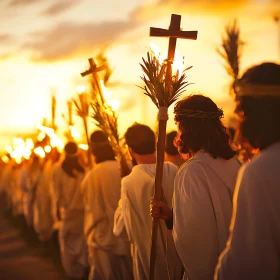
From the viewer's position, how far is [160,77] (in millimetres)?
4555

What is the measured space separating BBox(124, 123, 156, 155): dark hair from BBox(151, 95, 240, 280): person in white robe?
1502mm

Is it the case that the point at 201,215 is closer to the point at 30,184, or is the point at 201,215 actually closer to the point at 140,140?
the point at 140,140

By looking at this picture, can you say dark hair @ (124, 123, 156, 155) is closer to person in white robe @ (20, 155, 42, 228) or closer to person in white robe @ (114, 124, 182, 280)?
person in white robe @ (114, 124, 182, 280)

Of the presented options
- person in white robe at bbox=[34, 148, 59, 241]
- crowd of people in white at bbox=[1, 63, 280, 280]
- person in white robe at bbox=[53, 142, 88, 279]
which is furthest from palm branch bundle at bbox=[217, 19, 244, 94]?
person in white robe at bbox=[34, 148, 59, 241]

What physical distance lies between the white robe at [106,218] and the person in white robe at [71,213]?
9.05ft

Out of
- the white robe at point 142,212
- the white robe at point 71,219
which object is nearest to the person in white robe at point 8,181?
the white robe at point 71,219

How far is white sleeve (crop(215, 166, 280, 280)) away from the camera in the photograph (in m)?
2.60

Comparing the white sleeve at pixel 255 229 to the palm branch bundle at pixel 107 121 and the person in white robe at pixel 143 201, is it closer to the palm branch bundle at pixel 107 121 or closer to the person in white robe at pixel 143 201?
the person in white robe at pixel 143 201

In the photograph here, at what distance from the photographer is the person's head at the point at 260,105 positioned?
2.72 metres

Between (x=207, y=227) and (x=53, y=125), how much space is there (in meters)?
12.3

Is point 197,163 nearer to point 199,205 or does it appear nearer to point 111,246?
point 199,205

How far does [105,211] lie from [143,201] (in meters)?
2.25

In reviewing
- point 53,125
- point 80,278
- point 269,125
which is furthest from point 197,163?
point 53,125

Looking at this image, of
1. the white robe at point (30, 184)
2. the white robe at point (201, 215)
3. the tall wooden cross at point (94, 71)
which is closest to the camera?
the white robe at point (201, 215)
